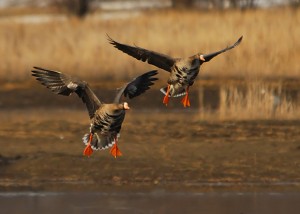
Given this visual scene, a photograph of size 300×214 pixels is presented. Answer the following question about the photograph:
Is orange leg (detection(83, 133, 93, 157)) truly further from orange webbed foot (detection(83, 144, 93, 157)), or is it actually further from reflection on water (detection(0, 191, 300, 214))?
reflection on water (detection(0, 191, 300, 214))

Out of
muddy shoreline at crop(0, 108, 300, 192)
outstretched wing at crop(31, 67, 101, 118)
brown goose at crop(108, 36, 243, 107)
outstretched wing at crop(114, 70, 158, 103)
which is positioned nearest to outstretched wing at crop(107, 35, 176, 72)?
brown goose at crop(108, 36, 243, 107)

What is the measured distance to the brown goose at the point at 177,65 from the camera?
12008 mm

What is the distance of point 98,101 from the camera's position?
472 inches

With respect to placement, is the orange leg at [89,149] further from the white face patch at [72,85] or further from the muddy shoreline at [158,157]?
the muddy shoreline at [158,157]

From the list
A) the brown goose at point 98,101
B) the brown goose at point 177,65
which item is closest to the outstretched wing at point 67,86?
the brown goose at point 98,101

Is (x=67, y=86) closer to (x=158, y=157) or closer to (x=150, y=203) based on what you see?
(x=150, y=203)

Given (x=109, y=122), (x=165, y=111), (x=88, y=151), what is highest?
(x=109, y=122)

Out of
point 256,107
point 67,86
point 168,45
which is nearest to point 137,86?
point 67,86

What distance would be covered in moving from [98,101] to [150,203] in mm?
1322

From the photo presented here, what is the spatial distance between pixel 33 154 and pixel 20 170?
1.05m

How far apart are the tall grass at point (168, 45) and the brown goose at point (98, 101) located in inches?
450

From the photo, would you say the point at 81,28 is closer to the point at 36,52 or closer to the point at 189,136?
the point at 36,52

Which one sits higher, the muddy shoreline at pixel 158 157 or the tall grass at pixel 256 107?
the tall grass at pixel 256 107

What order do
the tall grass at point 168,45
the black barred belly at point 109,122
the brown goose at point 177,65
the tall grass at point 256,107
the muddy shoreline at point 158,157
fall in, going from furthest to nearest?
the tall grass at point 168,45
the tall grass at point 256,107
the muddy shoreline at point 158,157
the brown goose at point 177,65
the black barred belly at point 109,122
